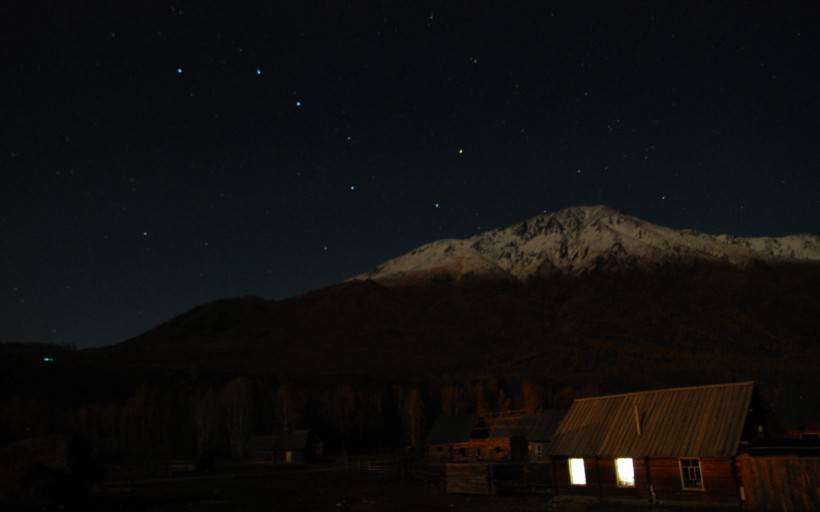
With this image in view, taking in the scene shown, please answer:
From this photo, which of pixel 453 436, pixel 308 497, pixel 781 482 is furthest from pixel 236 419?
pixel 781 482

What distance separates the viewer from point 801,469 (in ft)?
90.4

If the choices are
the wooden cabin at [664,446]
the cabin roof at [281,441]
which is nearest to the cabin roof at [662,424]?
the wooden cabin at [664,446]

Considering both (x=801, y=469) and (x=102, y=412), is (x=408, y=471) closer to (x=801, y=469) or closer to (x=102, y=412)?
(x=801, y=469)

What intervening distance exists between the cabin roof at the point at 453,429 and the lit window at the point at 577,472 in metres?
36.6

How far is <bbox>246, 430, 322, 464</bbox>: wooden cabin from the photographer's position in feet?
290

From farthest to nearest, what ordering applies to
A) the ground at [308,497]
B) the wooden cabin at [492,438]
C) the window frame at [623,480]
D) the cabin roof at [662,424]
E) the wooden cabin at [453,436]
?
the wooden cabin at [453,436]
the wooden cabin at [492,438]
the ground at [308,497]
the window frame at [623,480]
the cabin roof at [662,424]

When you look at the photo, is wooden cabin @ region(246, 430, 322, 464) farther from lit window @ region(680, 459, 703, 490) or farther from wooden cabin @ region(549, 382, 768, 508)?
lit window @ region(680, 459, 703, 490)

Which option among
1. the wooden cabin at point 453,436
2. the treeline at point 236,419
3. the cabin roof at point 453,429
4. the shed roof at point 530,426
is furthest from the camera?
the treeline at point 236,419

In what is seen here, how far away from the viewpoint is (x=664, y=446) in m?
33.2

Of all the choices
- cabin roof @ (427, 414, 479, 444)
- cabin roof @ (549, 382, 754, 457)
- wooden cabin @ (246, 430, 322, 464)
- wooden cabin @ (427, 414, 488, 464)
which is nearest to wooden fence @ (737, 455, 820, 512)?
cabin roof @ (549, 382, 754, 457)

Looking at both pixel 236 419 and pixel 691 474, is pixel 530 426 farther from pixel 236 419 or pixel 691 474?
pixel 236 419

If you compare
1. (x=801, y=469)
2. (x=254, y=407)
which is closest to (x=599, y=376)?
(x=254, y=407)

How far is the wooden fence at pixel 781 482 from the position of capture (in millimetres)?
27094

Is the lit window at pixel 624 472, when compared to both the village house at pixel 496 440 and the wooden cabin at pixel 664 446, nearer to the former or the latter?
the wooden cabin at pixel 664 446
